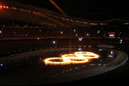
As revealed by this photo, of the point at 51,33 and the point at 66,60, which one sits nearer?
the point at 66,60

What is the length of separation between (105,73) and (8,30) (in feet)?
69.1

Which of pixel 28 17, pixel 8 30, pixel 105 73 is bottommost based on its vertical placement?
pixel 105 73

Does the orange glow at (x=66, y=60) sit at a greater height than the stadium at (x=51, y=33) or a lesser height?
lesser

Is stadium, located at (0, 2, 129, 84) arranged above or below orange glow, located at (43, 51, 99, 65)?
above

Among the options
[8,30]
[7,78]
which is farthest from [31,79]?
[8,30]

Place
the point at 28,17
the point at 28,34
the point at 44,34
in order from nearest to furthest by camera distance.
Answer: the point at 28,34
the point at 44,34
the point at 28,17

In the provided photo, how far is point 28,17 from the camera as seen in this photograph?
1457 inches

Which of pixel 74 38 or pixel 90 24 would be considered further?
pixel 90 24

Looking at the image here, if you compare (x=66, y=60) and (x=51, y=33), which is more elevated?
(x=51, y=33)

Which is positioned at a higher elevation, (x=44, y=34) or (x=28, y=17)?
(x=28, y=17)

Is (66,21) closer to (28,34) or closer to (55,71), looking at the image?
(28,34)

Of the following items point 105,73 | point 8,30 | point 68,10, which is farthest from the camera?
point 68,10

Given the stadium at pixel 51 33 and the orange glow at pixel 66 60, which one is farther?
the stadium at pixel 51 33

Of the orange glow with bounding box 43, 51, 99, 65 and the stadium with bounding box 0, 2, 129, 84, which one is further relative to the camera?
the stadium with bounding box 0, 2, 129, 84
